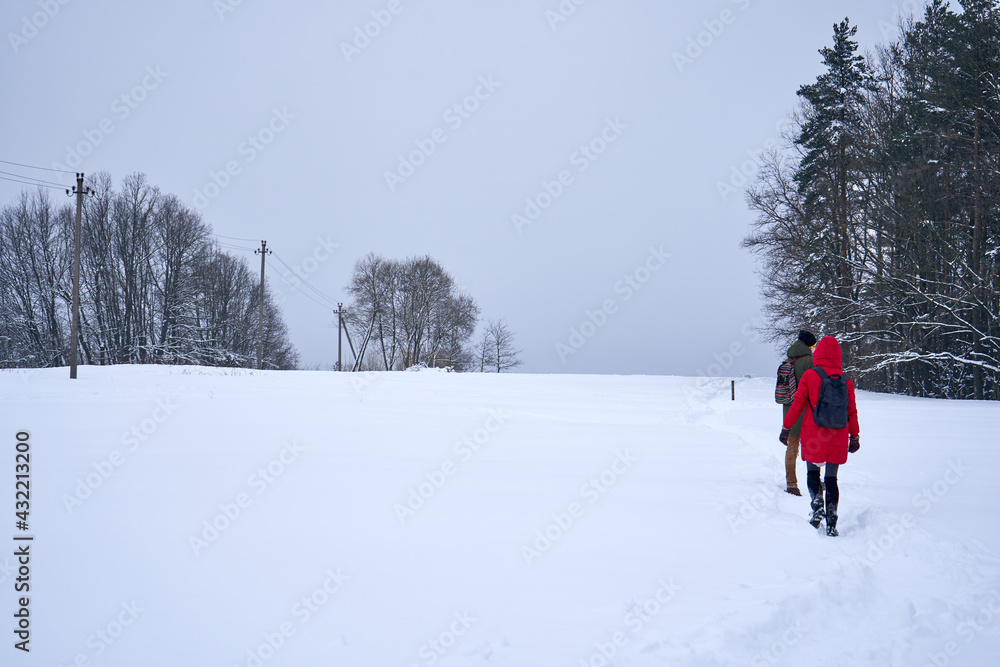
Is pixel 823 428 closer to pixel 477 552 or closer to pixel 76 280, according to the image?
pixel 477 552

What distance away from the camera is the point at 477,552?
4.65 metres

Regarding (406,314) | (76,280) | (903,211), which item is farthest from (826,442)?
(406,314)

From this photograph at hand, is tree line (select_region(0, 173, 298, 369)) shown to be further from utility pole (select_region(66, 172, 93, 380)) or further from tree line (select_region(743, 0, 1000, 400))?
tree line (select_region(743, 0, 1000, 400))

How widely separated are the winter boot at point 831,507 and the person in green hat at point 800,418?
112 centimetres

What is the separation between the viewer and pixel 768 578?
4332mm

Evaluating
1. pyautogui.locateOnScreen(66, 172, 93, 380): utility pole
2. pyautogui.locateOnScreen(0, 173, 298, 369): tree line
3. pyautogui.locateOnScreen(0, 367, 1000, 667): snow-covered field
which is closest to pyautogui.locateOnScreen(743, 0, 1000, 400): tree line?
pyautogui.locateOnScreen(0, 367, 1000, 667): snow-covered field

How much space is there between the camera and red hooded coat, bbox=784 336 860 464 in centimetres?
579

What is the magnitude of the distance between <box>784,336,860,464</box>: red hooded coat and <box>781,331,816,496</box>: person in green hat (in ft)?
2.30

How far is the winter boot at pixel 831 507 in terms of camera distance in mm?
5586

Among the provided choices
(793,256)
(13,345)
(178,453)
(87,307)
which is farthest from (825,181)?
(13,345)

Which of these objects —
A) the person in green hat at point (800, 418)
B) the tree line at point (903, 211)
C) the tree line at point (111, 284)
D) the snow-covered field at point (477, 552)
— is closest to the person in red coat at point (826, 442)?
the snow-covered field at point (477, 552)

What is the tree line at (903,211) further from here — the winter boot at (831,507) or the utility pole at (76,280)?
the utility pole at (76,280)

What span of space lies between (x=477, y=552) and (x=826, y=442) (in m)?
3.95

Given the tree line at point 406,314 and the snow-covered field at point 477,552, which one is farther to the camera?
the tree line at point 406,314
